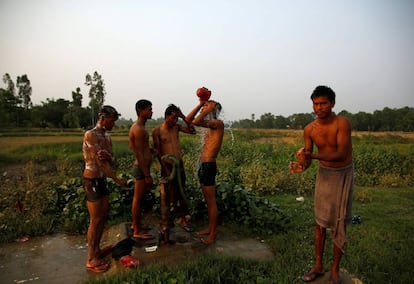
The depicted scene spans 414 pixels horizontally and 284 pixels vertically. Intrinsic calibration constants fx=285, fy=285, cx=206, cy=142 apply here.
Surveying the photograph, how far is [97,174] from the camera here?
3332mm

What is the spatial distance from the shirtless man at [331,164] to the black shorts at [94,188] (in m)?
2.18

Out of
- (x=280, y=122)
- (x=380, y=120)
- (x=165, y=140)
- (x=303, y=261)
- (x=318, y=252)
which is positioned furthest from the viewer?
(x=280, y=122)

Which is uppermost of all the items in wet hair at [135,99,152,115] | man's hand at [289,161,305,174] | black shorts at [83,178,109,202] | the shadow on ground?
wet hair at [135,99,152,115]

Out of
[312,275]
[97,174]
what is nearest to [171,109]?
[97,174]

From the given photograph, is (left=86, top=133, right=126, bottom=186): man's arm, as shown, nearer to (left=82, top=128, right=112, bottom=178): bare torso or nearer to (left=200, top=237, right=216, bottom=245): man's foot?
(left=82, top=128, right=112, bottom=178): bare torso

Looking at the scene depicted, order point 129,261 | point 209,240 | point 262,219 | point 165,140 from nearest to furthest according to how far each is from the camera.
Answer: point 129,261 → point 209,240 → point 165,140 → point 262,219

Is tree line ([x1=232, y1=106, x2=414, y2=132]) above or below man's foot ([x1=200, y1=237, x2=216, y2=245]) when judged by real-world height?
above

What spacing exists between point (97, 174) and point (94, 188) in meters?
0.17

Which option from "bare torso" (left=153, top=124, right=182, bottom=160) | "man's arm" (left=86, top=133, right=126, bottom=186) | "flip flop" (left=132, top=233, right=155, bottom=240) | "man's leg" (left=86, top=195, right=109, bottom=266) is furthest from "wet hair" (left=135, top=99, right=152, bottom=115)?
"flip flop" (left=132, top=233, right=155, bottom=240)

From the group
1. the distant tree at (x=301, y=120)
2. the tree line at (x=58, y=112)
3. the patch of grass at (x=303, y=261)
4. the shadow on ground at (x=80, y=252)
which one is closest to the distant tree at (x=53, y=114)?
the tree line at (x=58, y=112)

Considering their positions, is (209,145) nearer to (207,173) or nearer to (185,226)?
(207,173)

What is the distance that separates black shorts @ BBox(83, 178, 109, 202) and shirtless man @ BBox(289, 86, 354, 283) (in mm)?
2184

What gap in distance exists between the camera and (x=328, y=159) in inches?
102

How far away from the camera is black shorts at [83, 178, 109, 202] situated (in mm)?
3307
